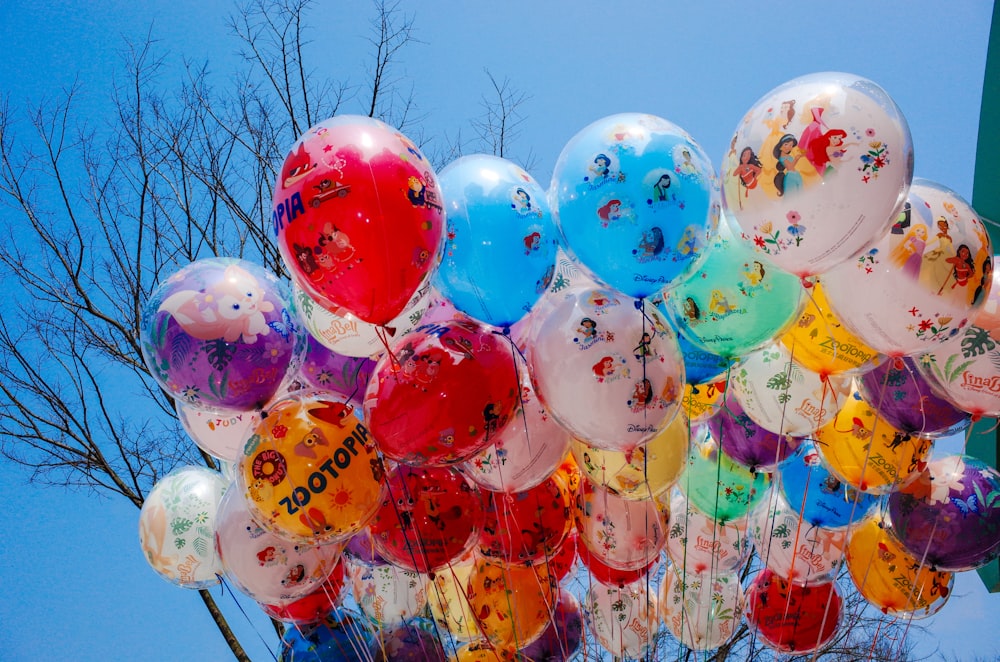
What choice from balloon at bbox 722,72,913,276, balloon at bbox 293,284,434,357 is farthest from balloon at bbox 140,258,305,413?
balloon at bbox 722,72,913,276

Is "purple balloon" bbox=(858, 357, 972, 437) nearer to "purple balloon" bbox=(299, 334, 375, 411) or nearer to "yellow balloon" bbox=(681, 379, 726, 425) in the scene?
"yellow balloon" bbox=(681, 379, 726, 425)

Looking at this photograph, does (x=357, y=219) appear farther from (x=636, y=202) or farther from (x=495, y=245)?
(x=636, y=202)

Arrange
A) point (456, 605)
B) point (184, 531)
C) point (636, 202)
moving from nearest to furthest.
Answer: point (636, 202), point (184, 531), point (456, 605)

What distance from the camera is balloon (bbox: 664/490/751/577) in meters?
3.79

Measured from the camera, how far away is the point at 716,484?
3541 millimetres

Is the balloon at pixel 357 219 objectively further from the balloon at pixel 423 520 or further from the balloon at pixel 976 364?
the balloon at pixel 976 364

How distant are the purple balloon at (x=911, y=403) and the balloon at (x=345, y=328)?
182 cm

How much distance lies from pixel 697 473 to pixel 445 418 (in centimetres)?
153

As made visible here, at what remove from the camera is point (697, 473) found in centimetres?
359

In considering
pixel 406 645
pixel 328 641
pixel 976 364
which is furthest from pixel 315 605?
pixel 976 364

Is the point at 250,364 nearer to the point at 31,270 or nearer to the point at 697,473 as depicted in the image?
the point at 697,473

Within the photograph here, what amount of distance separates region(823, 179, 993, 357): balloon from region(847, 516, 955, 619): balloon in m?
1.24

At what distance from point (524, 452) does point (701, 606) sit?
1614 millimetres

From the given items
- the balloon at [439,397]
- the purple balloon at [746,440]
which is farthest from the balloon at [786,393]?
the balloon at [439,397]
